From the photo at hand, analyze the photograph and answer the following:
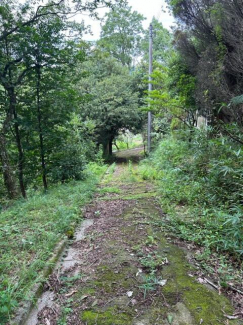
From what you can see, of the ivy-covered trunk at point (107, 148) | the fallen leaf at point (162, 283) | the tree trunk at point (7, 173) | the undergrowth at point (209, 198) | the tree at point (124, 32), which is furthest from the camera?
the tree at point (124, 32)

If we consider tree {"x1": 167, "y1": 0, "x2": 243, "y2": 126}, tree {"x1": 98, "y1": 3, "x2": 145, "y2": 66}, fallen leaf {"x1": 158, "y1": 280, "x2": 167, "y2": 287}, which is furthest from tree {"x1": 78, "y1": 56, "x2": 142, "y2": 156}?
fallen leaf {"x1": 158, "y1": 280, "x2": 167, "y2": 287}

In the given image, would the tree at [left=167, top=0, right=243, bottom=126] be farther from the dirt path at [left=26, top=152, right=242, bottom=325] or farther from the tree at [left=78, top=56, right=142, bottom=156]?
the tree at [left=78, top=56, right=142, bottom=156]

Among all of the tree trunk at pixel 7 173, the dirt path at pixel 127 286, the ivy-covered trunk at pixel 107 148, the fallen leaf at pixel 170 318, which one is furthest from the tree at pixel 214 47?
the ivy-covered trunk at pixel 107 148

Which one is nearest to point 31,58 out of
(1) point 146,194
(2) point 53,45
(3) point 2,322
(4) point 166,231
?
(2) point 53,45

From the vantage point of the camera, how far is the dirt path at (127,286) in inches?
67.3

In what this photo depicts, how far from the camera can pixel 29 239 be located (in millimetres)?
2754

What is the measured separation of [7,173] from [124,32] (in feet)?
73.7

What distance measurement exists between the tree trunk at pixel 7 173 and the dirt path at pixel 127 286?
3.39 meters

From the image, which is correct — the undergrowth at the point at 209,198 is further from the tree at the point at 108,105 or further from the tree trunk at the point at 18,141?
the tree at the point at 108,105

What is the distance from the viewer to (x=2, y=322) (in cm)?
154

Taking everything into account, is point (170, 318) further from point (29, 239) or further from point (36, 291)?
point (29, 239)

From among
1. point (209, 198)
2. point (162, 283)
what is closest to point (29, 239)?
point (162, 283)

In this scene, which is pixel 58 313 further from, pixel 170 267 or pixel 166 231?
pixel 166 231

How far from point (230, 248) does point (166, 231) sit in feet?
2.78
